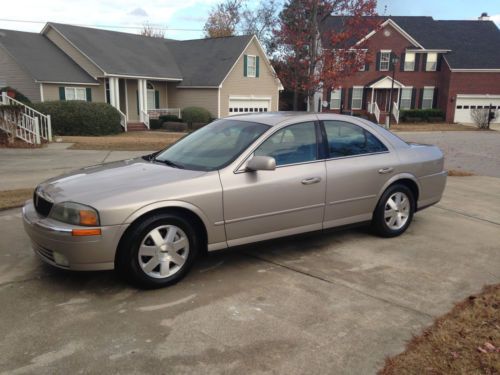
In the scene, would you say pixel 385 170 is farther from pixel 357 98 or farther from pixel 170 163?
pixel 357 98

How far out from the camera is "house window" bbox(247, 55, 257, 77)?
106ft

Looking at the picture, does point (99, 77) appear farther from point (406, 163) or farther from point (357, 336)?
point (357, 336)

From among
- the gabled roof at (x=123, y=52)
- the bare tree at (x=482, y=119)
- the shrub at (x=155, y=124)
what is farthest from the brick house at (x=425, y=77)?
the shrub at (x=155, y=124)

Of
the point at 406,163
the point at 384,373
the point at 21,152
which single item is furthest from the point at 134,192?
the point at 21,152

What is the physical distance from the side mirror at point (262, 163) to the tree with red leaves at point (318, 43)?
1272cm

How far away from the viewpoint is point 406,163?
5668 millimetres

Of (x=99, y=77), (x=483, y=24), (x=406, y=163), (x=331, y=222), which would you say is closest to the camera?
(x=331, y=222)

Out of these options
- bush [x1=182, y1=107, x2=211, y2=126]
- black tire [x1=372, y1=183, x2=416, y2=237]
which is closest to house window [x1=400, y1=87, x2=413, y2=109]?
bush [x1=182, y1=107, x2=211, y2=126]

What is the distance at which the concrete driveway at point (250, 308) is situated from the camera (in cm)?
305

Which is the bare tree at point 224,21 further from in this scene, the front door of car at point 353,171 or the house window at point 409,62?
the front door of car at point 353,171

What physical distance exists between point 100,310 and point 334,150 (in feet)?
9.65

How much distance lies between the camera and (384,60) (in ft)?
129

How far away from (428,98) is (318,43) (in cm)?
2729

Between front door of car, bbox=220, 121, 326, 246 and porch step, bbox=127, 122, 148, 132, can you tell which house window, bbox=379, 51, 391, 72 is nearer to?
porch step, bbox=127, 122, 148, 132
